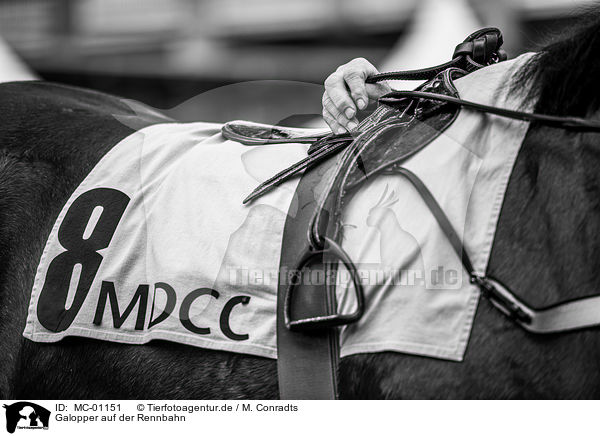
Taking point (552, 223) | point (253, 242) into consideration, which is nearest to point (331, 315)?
point (253, 242)

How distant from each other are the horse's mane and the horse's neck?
0.06m

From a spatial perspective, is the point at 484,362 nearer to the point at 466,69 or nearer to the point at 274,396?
the point at 274,396

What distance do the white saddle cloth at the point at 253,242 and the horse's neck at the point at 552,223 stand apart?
0.03 metres

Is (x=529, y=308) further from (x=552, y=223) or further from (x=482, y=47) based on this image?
(x=482, y=47)

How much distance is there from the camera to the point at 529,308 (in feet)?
3.16

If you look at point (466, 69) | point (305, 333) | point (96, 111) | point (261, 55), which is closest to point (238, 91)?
point (261, 55)

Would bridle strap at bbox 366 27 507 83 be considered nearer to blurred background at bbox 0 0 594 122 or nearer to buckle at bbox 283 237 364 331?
buckle at bbox 283 237 364 331

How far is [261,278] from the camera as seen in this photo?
113cm

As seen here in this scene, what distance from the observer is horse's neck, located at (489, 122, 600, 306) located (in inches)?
38.3

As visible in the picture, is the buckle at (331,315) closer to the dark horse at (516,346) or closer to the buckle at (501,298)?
the dark horse at (516,346)

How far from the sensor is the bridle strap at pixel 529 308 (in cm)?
95
